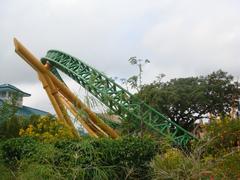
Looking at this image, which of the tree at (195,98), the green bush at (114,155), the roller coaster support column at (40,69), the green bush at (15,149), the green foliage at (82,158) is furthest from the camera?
the tree at (195,98)

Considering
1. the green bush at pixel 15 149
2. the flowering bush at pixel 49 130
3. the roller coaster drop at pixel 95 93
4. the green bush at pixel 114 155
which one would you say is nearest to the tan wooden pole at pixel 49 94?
the roller coaster drop at pixel 95 93

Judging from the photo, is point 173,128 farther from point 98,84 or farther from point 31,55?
point 31,55

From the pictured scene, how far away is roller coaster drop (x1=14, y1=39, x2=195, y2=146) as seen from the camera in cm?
1548

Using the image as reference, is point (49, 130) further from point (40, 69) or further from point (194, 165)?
point (194, 165)

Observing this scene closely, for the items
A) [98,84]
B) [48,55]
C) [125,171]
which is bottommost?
[125,171]

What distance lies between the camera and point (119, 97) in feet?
58.1

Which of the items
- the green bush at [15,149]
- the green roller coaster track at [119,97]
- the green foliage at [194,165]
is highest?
the green roller coaster track at [119,97]

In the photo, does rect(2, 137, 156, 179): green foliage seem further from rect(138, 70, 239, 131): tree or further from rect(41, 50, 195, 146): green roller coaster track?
rect(138, 70, 239, 131): tree

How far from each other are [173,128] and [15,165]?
11377 millimetres

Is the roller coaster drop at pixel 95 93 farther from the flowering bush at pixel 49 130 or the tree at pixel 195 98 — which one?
the tree at pixel 195 98

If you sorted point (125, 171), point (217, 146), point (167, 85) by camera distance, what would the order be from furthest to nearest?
1. point (167, 85)
2. point (217, 146)
3. point (125, 171)

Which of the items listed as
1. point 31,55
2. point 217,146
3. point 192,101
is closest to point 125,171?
point 217,146

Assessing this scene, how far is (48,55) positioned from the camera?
65.7 feet

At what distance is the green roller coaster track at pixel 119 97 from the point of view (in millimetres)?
17219
